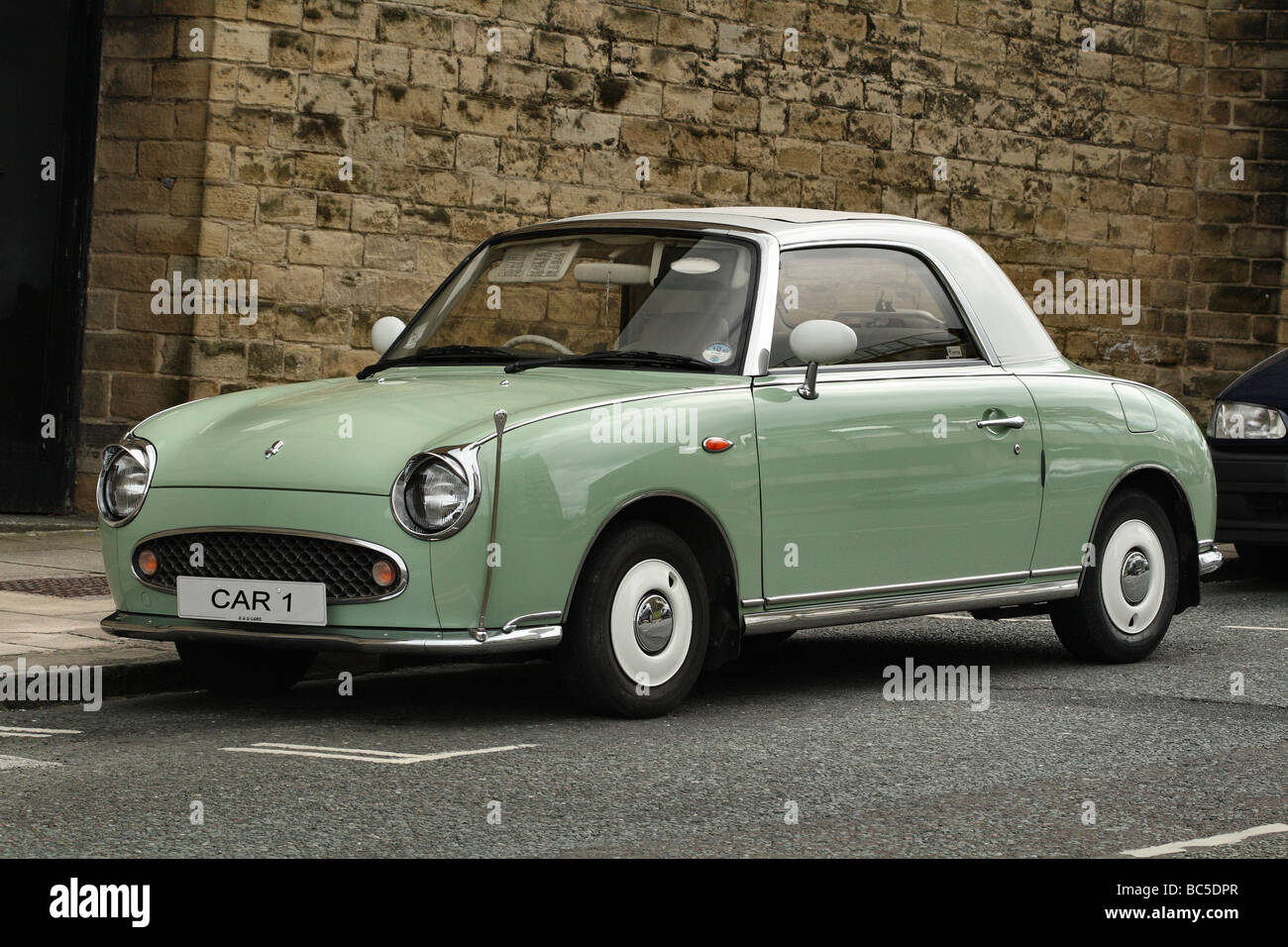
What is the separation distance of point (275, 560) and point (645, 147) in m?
9.64

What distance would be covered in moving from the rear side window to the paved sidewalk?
9.02 ft

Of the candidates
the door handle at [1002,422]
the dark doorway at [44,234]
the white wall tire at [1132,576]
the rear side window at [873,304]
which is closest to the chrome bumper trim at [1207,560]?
the white wall tire at [1132,576]

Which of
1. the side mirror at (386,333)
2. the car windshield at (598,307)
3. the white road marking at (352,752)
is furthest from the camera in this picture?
the side mirror at (386,333)

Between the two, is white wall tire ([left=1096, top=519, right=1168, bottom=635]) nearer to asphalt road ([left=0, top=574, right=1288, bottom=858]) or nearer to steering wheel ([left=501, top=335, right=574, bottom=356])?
asphalt road ([left=0, top=574, right=1288, bottom=858])

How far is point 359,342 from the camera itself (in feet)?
46.9

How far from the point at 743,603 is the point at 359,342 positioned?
25.0ft

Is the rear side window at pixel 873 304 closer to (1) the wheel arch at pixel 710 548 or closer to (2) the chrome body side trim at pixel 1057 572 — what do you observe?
(1) the wheel arch at pixel 710 548

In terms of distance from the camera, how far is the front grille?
646 centimetres

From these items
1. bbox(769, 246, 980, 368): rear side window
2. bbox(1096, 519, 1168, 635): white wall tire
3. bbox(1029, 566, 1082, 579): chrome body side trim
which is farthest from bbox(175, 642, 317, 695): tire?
bbox(1096, 519, 1168, 635): white wall tire

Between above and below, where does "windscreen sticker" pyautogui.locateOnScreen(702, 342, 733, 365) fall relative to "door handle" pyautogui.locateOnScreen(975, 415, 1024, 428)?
above

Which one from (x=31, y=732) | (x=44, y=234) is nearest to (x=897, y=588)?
(x=31, y=732)

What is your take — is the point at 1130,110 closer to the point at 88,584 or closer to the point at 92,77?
the point at 92,77

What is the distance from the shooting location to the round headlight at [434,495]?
6.35 m

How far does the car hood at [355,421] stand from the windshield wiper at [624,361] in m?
0.05
